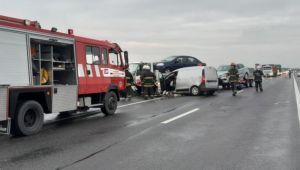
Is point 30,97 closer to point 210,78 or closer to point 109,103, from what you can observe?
point 109,103

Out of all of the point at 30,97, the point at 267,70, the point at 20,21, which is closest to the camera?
the point at 20,21

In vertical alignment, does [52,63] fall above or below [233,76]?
above

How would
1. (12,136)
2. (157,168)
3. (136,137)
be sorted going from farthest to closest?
(12,136) < (136,137) < (157,168)

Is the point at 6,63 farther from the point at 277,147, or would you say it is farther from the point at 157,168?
the point at 277,147

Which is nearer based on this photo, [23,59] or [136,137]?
[136,137]

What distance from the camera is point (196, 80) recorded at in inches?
Result: 885

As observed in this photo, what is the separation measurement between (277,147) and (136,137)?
292 cm

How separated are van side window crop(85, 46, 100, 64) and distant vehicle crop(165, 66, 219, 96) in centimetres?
1094

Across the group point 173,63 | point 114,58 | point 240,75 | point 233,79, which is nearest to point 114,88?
point 114,58

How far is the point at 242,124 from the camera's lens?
1010 cm

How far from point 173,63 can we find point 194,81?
19.5 feet

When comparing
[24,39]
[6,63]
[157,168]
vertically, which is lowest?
[157,168]

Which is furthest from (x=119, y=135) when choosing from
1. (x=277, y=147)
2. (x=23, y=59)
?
(x=277, y=147)

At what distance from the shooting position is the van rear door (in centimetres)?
2227
